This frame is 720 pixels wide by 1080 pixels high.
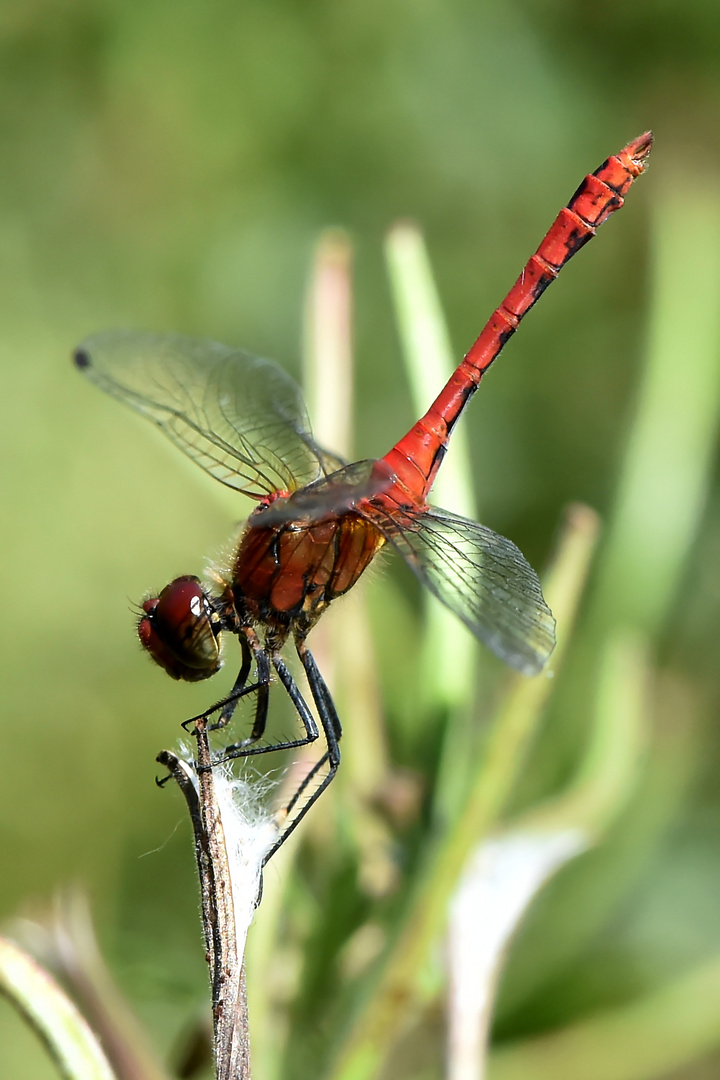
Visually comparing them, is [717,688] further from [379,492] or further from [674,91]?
[674,91]

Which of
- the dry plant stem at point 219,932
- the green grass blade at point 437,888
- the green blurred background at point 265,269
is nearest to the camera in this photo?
the dry plant stem at point 219,932

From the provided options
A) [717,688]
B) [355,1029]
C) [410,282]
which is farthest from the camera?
[717,688]

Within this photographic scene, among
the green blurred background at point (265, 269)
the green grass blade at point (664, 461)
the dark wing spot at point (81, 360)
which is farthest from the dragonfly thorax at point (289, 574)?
the green blurred background at point (265, 269)

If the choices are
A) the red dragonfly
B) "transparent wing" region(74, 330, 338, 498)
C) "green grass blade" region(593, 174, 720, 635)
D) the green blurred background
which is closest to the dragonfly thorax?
the red dragonfly

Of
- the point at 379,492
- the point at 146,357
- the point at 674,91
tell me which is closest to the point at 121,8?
the point at 674,91

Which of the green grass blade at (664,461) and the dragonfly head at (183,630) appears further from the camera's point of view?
the green grass blade at (664,461)

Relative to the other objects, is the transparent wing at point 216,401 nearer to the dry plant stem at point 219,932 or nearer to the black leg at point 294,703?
the black leg at point 294,703

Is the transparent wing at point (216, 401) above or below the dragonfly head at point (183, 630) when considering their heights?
above
